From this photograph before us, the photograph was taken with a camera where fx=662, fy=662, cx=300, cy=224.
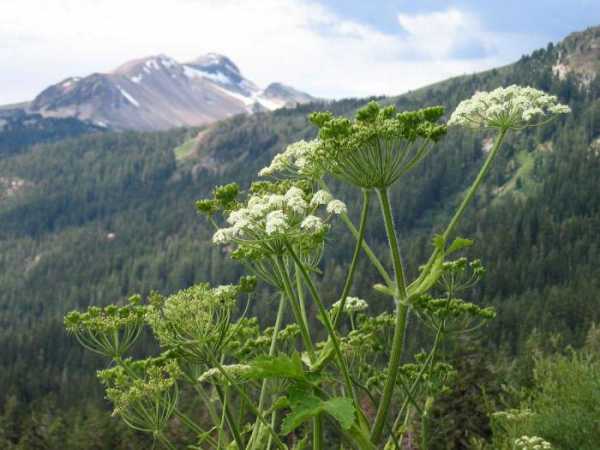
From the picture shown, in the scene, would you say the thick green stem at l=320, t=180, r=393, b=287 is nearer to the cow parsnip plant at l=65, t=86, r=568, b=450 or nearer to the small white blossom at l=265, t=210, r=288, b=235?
the cow parsnip plant at l=65, t=86, r=568, b=450

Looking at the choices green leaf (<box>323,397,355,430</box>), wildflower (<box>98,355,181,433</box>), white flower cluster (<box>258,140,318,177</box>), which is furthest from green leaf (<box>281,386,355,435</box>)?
wildflower (<box>98,355,181,433</box>)

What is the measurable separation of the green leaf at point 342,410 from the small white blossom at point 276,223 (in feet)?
5.02

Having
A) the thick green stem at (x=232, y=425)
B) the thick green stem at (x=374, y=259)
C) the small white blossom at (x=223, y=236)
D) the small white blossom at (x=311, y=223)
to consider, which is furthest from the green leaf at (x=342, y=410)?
the small white blossom at (x=223, y=236)

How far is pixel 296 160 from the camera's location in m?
7.40

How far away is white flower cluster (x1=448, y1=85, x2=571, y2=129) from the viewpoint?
709cm

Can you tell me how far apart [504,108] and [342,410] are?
12.5 ft

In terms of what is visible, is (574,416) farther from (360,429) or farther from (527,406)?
(360,429)

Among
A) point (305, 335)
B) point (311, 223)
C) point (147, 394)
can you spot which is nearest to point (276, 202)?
point (311, 223)

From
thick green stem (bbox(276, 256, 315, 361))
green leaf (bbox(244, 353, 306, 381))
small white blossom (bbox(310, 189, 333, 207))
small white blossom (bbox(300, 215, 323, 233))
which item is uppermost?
small white blossom (bbox(310, 189, 333, 207))

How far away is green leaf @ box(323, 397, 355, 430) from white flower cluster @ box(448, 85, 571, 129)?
3.29 metres

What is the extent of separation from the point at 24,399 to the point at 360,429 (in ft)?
556

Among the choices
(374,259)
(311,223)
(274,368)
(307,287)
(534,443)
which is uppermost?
(311,223)

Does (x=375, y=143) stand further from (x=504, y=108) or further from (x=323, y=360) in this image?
(x=323, y=360)

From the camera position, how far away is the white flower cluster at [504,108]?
7086mm
